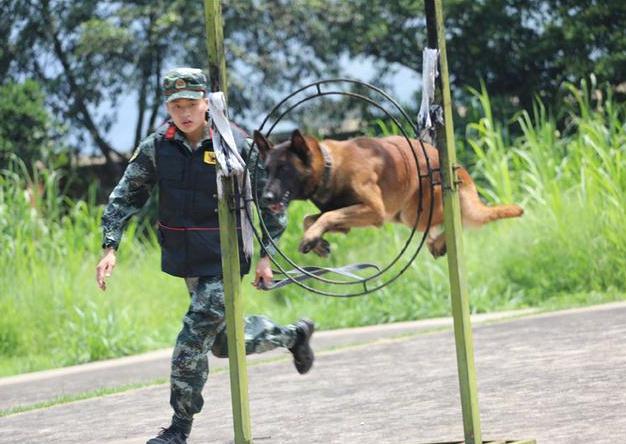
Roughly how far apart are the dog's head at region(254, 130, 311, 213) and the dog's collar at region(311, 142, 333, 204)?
16 cm

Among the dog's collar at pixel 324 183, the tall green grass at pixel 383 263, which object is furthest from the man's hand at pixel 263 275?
the tall green grass at pixel 383 263

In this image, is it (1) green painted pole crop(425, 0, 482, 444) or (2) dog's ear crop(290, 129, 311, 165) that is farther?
(2) dog's ear crop(290, 129, 311, 165)

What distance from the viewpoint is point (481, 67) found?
2342 cm

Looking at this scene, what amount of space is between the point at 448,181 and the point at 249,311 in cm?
1006

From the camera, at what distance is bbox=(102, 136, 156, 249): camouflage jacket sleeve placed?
614 cm

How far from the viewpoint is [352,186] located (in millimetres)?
7039

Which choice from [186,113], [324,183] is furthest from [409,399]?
[186,113]

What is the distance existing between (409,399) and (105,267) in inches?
92.7

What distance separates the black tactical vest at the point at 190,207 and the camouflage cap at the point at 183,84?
28cm

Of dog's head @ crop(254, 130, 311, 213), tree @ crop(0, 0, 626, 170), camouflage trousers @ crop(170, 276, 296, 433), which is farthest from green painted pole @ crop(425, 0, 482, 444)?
tree @ crop(0, 0, 626, 170)

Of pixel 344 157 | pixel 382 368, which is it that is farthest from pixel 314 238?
pixel 382 368

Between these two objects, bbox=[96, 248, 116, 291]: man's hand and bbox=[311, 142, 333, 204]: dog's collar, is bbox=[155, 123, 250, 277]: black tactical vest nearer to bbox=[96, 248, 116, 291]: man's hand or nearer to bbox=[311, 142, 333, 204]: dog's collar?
bbox=[96, 248, 116, 291]: man's hand

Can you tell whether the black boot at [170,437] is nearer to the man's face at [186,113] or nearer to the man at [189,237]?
the man at [189,237]

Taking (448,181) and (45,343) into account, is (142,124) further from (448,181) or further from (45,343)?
(448,181)
